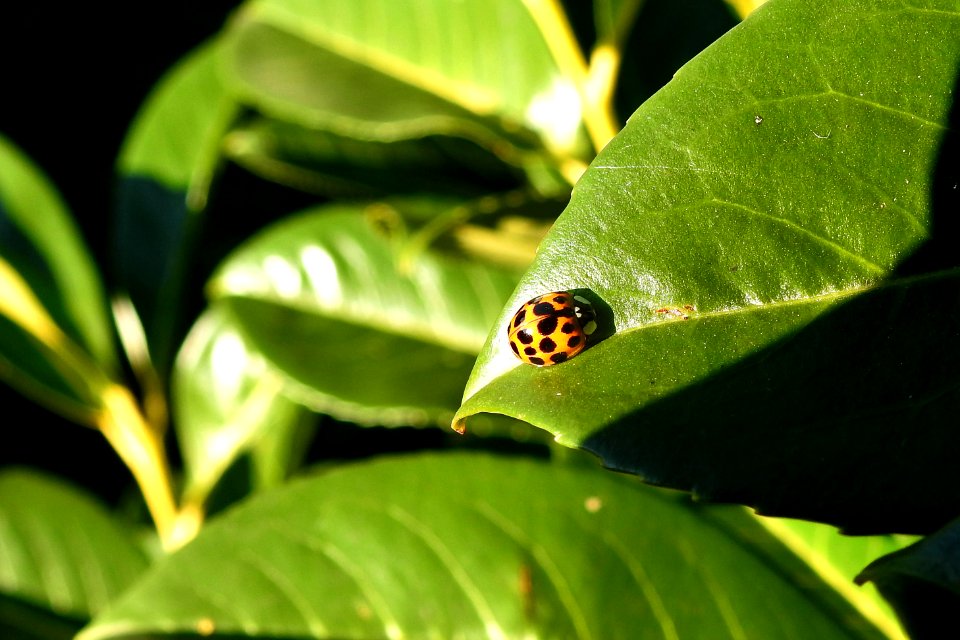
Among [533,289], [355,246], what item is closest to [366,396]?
[355,246]

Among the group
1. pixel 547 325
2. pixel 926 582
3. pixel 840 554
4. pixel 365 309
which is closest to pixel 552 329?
pixel 547 325

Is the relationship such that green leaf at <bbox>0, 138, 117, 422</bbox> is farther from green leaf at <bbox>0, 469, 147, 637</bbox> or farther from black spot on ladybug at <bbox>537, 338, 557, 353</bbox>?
black spot on ladybug at <bbox>537, 338, 557, 353</bbox>

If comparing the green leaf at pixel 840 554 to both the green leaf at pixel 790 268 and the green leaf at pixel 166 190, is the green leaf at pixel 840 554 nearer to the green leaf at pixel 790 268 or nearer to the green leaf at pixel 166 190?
the green leaf at pixel 790 268

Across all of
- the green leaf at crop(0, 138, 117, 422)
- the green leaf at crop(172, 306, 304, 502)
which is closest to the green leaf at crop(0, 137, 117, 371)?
the green leaf at crop(0, 138, 117, 422)

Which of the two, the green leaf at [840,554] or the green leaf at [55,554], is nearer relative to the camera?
the green leaf at [840,554]

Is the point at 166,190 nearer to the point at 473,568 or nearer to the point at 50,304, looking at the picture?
the point at 50,304

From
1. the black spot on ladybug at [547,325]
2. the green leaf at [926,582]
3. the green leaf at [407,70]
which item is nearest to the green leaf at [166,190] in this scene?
the green leaf at [407,70]
